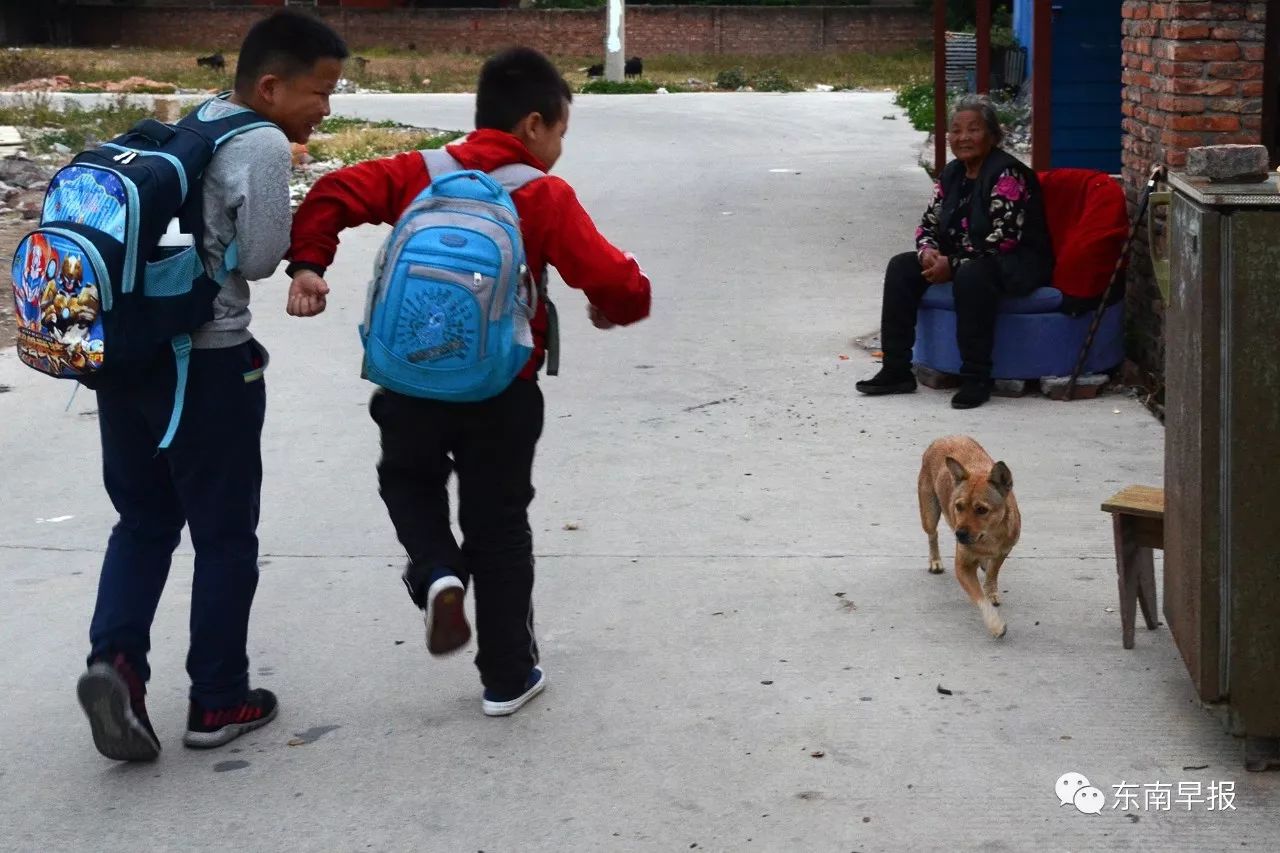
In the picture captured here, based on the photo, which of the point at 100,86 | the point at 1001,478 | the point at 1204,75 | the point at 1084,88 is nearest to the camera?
the point at 1001,478

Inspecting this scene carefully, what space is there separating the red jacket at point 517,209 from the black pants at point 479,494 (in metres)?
0.16

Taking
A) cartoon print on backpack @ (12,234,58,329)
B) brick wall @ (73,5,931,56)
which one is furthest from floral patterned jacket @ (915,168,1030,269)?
brick wall @ (73,5,931,56)

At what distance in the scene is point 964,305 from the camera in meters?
7.16

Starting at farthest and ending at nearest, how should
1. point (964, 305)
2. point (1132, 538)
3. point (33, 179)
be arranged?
point (33, 179)
point (964, 305)
point (1132, 538)

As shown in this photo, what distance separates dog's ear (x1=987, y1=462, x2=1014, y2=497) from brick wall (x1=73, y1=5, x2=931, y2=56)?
132 ft

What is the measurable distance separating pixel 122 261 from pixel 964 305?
451 centimetres

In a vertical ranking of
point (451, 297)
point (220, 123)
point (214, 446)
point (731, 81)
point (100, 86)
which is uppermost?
point (100, 86)

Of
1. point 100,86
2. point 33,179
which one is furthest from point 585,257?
point 100,86

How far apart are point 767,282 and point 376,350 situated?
6.91m

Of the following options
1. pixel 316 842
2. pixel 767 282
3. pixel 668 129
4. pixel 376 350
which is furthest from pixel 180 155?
pixel 668 129

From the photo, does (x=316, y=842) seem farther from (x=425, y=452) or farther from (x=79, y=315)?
(x=79, y=315)

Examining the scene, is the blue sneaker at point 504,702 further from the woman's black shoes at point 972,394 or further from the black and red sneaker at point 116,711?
the woman's black shoes at point 972,394

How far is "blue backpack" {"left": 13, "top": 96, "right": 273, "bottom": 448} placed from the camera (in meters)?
3.44

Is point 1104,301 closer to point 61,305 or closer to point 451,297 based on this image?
point 451,297
